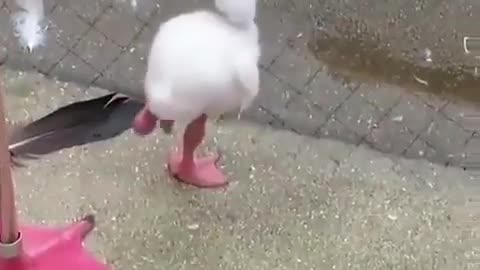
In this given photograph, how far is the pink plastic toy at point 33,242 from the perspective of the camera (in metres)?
0.59

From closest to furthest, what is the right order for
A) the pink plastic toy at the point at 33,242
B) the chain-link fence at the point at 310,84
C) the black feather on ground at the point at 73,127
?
the pink plastic toy at the point at 33,242 < the black feather on ground at the point at 73,127 < the chain-link fence at the point at 310,84

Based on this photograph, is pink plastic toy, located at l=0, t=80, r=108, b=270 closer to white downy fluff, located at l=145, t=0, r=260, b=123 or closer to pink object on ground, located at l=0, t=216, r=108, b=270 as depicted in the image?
pink object on ground, located at l=0, t=216, r=108, b=270

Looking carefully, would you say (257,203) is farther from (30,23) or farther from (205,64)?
(30,23)

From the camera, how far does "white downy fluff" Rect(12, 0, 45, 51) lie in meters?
0.89

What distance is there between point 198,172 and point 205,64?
6.6 inches

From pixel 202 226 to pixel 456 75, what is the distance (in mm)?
279

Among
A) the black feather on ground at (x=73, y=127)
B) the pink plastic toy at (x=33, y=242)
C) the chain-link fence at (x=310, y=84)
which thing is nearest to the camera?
the pink plastic toy at (x=33, y=242)

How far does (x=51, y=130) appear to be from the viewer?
0.73 m

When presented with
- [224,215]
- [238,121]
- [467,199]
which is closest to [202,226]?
[224,215]

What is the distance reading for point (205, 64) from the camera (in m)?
0.65

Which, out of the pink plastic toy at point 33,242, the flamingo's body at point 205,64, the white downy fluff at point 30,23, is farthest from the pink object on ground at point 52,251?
the white downy fluff at point 30,23

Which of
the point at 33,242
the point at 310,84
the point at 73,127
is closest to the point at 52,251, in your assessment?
the point at 33,242

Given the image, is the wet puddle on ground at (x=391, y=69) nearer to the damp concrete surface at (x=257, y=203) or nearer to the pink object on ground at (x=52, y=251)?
the damp concrete surface at (x=257, y=203)

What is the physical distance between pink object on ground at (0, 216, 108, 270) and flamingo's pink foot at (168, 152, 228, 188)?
0.39 feet
